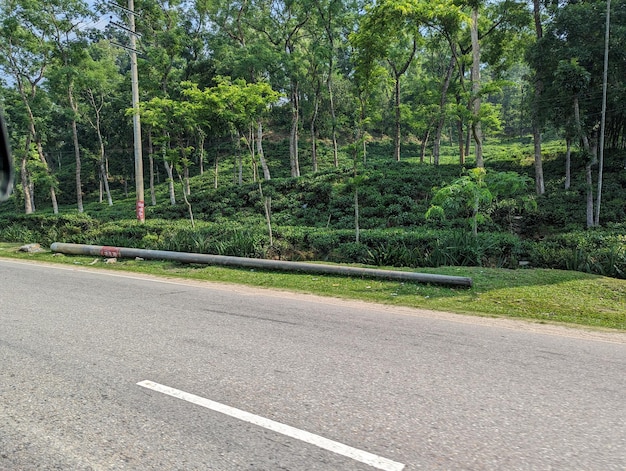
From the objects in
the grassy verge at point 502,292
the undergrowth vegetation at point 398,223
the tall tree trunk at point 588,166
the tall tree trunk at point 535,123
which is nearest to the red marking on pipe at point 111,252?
the undergrowth vegetation at point 398,223

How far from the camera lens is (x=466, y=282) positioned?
873cm

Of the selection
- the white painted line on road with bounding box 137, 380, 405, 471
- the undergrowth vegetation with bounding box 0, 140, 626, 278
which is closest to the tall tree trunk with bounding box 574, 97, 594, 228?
the undergrowth vegetation with bounding box 0, 140, 626, 278

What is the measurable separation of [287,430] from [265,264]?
864cm

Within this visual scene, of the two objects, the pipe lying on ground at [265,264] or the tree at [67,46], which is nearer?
the pipe lying on ground at [265,264]

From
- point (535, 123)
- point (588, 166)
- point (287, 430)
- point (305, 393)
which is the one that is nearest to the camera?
point (287, 430)

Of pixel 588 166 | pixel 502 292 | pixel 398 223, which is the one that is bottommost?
pixel 502 292

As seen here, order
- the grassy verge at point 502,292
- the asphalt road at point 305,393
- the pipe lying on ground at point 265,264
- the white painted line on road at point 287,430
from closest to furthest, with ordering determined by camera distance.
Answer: the white painted line on road at point 287,430 < the asphalt road at point 305,393 < the grassy verge at point 502,292 < the pipe lying on ground at point 265,264

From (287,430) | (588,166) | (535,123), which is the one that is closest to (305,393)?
(287,430)

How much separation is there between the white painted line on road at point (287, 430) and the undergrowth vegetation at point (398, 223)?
26.8ft

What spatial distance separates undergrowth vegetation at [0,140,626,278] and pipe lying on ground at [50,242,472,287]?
1.05 m

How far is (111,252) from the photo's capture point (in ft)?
49.7

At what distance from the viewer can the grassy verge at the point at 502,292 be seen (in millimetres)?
7238

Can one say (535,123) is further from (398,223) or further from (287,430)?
(287,430)

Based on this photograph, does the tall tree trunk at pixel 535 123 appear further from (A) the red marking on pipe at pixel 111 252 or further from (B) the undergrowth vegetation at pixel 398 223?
(A) the red marking on pipe at pixel 111 252
